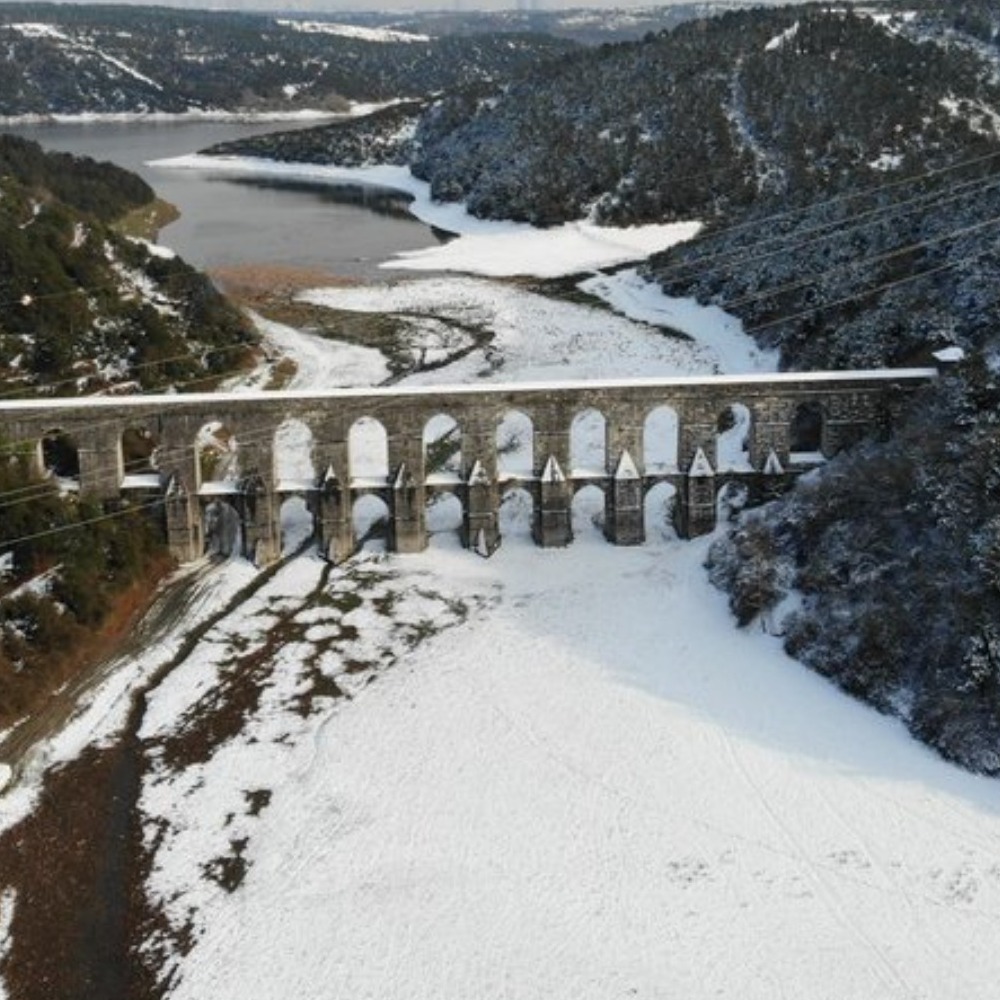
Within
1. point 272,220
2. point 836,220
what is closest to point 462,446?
point 836,220

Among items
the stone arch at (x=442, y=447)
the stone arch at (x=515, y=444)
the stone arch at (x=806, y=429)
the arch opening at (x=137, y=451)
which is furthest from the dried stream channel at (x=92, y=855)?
the stone arch at (x=806, y=429)

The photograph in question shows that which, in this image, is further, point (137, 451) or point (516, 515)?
point (137, 451)

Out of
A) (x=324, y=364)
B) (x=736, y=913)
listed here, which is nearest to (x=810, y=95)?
(x=324, y=364)

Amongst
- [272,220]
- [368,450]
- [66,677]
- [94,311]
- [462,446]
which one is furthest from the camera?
[272,220]

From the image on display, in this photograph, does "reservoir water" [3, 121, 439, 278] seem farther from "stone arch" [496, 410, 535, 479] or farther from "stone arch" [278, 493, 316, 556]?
"stone arch" [278, 493, 316, 556]

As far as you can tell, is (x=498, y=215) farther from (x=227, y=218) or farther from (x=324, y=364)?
(x=324, y=364)

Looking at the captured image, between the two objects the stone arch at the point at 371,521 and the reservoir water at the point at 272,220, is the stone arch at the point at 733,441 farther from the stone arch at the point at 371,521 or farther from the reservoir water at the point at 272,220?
the reservoir water at the point at 272,220

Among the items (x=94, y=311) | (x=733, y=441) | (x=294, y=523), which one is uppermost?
(x=94, y=311)

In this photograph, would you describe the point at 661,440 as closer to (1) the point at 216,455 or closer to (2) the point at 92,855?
(1) the point at 216,455
